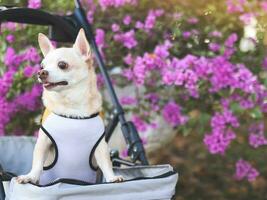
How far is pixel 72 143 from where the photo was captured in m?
1.79

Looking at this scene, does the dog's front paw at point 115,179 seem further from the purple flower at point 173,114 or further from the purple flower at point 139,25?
the purple flower at point 139,25

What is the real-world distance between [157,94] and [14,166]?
835mm

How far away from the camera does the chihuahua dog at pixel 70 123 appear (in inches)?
69.2

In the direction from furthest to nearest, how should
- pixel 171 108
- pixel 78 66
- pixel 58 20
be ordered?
pixel 171 108
pixel 58 20
pixel 78 66

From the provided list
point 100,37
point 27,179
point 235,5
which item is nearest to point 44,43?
point 27,179

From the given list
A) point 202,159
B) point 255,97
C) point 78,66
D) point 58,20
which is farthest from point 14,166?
point 202,159

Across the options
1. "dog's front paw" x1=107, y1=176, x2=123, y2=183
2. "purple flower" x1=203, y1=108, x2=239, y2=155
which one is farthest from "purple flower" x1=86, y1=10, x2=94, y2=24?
"dog's front paw" x1=107, y1=176, x2=123, y2=183

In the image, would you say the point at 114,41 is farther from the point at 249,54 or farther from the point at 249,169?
the point at 249,169

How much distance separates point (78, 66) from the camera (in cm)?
179

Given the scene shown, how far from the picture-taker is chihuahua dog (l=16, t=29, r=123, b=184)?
5.77 feet

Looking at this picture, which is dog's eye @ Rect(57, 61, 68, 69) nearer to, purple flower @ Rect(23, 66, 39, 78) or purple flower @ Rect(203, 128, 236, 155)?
purple flower @ Rect(23, 66, 39, 78)

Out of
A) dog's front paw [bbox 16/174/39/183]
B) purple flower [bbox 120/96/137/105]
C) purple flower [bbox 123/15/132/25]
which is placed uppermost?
dog's front paw [bbox 16/174/39/183]

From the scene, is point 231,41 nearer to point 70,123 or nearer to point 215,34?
point 215,34

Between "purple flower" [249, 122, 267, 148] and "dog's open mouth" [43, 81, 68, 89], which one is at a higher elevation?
"dog's open mouth" [43, 81, 68, 89]
